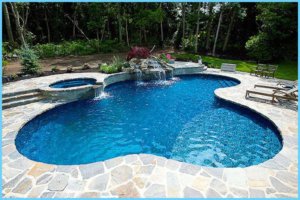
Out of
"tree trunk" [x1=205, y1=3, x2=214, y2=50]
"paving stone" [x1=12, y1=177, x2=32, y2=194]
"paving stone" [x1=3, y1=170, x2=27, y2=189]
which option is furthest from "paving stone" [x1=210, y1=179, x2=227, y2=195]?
"tree trunk" [x1=205, y1=3, x2=214, y2=50]

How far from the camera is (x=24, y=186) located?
4.86 metres

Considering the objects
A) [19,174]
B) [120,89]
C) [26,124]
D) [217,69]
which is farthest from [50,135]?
[217,69]

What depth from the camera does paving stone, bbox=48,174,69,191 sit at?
475 centimetres

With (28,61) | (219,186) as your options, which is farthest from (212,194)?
(28,61)

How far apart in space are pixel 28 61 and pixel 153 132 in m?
10.0

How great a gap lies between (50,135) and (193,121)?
5058 mm

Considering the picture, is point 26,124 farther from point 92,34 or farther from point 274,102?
point 92,34

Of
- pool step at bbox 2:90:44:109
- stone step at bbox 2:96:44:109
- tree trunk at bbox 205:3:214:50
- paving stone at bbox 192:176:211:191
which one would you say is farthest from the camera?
tree trunk at bbox 205:3:214:50

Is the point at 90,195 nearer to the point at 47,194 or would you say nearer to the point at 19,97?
the point at 47,194

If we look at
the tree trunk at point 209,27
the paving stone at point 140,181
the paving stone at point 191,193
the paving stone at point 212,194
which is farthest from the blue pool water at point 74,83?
the tree trunk at point 209,27

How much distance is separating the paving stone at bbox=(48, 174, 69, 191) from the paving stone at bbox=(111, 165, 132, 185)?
0.97 m

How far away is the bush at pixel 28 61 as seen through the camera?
1388cm

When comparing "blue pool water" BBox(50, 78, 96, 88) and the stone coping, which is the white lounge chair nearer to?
"blue pool water" BBox(50, 78, 96, 88)

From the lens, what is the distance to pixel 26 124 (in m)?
8.30
